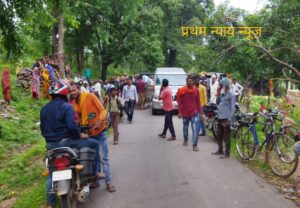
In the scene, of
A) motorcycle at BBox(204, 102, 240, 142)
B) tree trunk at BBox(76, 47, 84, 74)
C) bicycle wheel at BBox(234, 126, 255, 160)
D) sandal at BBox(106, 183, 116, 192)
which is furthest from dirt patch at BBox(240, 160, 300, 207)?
tree trunk at BBox(76, 47, 84, 74)

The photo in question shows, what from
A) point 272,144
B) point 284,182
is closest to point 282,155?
point 272,144

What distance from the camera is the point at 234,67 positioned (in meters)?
17.3

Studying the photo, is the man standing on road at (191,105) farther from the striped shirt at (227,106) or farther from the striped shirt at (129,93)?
the striped shirt at (129,93)

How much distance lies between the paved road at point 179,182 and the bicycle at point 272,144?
1.69 feet

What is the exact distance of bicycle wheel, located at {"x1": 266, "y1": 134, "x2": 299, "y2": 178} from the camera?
7.24m

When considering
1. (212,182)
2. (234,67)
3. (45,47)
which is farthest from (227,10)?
(45,47)

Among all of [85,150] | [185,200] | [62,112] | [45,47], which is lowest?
[185,200]

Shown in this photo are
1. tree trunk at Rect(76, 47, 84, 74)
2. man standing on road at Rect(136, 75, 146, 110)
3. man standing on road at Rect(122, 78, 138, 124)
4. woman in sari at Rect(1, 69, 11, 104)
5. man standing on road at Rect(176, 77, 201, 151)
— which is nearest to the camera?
man standing on road at Rect(176, 77, 201, 151)

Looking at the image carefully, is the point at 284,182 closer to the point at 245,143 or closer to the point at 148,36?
the point at 245,143

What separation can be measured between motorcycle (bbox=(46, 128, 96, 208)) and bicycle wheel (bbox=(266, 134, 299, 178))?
3.87 metres

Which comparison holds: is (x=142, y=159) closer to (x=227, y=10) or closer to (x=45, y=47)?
(x=227, y=10)

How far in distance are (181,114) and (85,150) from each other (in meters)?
5.31

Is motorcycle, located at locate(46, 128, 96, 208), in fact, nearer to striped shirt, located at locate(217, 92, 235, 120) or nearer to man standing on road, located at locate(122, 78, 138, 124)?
striped shirt, located at locate(217, 92, 235, 120)

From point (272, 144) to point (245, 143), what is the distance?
1155 mm
